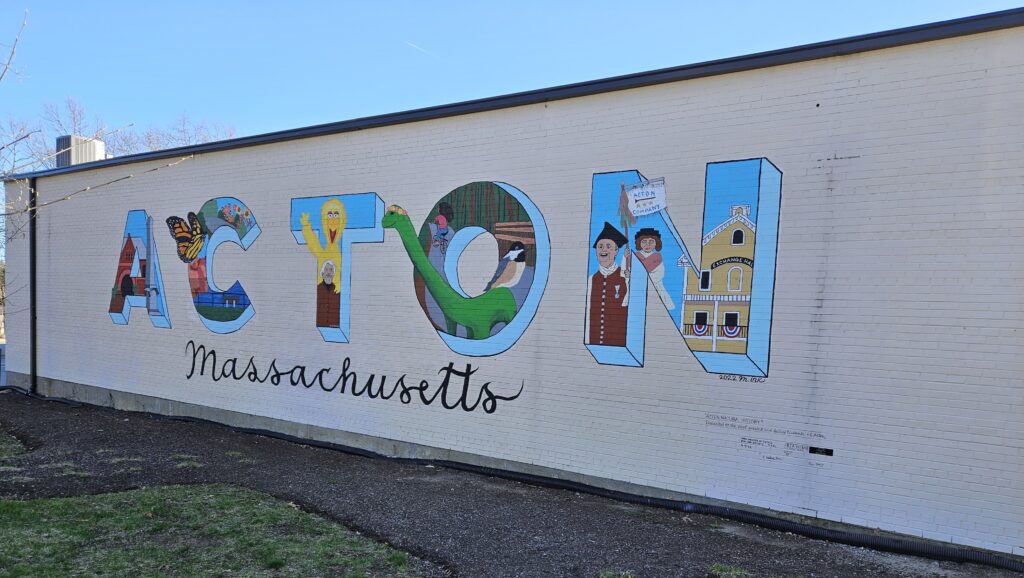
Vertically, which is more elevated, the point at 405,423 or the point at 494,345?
the point at 494,345

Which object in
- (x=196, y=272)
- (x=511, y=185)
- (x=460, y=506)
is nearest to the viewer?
(x=460, y=506)

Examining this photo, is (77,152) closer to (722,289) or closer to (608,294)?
(608,294)

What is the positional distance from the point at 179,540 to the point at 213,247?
6550mm

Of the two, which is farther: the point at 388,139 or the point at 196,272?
the point at 196,272

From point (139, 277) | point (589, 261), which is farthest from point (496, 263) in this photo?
point (139, 277)

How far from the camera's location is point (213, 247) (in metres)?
10.8

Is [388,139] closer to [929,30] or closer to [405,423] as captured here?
[405,423]

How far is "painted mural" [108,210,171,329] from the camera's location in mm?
11492

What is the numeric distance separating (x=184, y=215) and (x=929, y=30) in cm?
1110

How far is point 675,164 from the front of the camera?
6.73m

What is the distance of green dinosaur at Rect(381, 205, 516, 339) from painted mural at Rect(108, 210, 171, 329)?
542 cm

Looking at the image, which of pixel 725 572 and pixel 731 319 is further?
pixel 731 319

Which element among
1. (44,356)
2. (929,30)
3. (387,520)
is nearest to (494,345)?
(387,520)
